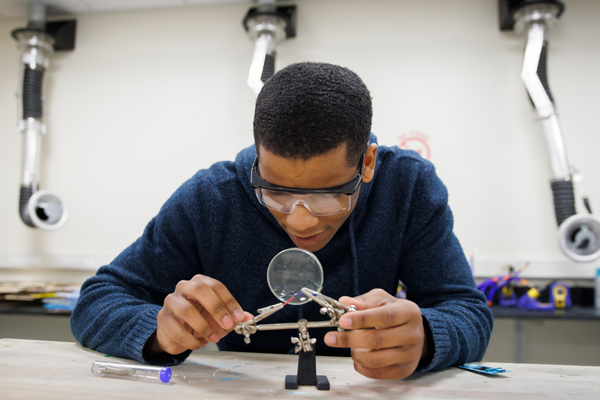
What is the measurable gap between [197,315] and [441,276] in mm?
940

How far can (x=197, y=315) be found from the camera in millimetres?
1148

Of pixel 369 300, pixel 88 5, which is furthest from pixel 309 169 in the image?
pixel 88 5

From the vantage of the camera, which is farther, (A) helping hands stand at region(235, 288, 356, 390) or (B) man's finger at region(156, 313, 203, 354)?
(B) man's finger at region(156, 313, 203, 354)

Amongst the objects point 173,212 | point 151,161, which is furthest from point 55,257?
point 173,212

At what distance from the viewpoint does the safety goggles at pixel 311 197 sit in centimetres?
121

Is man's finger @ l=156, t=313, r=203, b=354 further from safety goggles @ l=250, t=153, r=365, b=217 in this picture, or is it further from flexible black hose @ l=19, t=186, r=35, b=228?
flexible black hose @ l=19, t=186, r=35, b=228

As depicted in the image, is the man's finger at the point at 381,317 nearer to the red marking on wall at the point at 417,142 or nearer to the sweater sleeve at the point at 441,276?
the sweater sleeve at the point at 441,276

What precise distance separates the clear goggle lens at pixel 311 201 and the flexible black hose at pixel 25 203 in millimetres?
3529

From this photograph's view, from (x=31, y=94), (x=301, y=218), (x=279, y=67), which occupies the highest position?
(x=279, y=67)

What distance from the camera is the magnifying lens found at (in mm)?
1185

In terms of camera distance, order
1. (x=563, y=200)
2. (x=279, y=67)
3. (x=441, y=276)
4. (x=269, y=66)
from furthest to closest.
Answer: (x=279, y=67) → (x=269, y=66) → (x=563, y=200) → (x=441, y=276)

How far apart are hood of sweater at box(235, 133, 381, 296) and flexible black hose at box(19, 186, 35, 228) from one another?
10.4ft

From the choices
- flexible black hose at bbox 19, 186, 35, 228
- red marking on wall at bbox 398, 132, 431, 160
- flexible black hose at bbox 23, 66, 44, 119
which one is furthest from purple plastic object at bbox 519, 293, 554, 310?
flexible black hose at bbox 23, 66, 44, 119

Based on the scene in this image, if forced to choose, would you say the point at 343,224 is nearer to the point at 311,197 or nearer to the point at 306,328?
the point at 311,197
